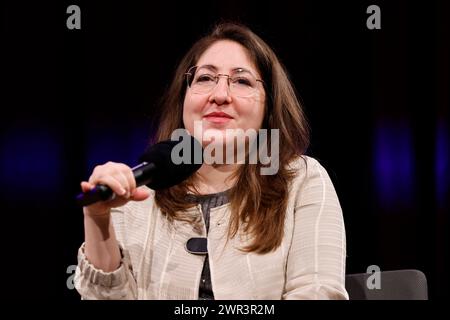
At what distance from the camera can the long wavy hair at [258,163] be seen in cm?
128

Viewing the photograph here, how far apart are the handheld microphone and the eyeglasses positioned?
0.24 metres

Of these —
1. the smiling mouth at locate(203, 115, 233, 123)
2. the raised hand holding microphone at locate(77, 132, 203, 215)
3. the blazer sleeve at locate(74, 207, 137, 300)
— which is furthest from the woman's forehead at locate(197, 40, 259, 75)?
the blazer sleeve at locate(74, 207, 137, 300)

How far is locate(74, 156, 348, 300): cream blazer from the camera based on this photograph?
116 centimetres

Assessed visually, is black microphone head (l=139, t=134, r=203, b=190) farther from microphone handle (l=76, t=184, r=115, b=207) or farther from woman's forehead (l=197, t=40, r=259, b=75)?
woman's forehead (l=197, t=40, r=259, b=75)

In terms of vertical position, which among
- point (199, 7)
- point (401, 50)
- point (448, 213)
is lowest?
point (448, 213)

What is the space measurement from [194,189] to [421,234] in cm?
123

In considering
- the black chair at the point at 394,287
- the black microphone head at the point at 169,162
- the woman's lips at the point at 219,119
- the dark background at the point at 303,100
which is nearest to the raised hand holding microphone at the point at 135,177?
the black microphone head at the point at 169,162

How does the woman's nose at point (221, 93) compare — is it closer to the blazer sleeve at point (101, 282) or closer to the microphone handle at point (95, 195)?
the blazer sleeve at point (101, 282)

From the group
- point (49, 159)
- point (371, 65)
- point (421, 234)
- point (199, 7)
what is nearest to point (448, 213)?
point (421, 234)

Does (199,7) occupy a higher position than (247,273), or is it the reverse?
(199,7)

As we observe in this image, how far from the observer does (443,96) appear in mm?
2229

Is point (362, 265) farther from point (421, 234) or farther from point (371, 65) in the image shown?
point (371, 65)
